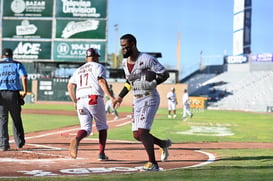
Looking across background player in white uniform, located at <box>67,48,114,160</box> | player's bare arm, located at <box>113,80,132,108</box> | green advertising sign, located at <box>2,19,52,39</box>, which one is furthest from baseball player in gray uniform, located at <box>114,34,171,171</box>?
green advertising sign, located at <box>2,19,52,39</box>

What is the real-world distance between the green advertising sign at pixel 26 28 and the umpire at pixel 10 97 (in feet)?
141

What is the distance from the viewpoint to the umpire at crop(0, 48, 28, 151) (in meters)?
10.1

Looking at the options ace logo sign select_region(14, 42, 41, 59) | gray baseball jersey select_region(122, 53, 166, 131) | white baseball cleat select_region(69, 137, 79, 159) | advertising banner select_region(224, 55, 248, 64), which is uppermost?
advertising banner select_region(224, 55, 248, 64)

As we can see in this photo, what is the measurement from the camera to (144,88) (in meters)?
7.38

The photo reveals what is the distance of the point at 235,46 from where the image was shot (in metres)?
68.6

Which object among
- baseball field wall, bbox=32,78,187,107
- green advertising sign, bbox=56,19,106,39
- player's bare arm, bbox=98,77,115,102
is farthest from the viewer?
baseball field wall, bbox=32,78,187,107

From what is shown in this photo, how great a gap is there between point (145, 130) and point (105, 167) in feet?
3.12

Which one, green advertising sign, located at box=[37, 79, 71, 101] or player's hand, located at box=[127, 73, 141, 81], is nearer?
player's hand, located at box=[127, 73, 141, 81]

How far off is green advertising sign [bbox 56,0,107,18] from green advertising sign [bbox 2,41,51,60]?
4.07 m

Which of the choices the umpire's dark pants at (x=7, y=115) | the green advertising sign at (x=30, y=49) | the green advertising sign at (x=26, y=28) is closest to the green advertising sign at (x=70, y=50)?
the green advertising sign at (x=30, y=49)

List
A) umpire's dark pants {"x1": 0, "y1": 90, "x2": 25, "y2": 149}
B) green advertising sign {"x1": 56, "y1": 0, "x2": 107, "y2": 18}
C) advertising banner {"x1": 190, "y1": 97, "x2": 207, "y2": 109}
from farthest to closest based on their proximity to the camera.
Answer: green advertising sign {"x1": 56, "y1": 0, "x2": 107, "y2": 18}, advertising banner {"x1": 190, "y1": 97, "x2": 207, "y2": 109}, umpire's dark pants {"x1": 0, "y1": 90, "x2": 25, "y2": 149}

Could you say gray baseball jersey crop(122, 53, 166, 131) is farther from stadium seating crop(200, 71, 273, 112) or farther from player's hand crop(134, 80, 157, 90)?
stadium seating crop(200, 71, 273, 112)

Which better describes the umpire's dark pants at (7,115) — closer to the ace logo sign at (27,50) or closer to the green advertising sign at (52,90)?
the ace logo sign at (27,50)

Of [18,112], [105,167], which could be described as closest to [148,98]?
[105,167]
